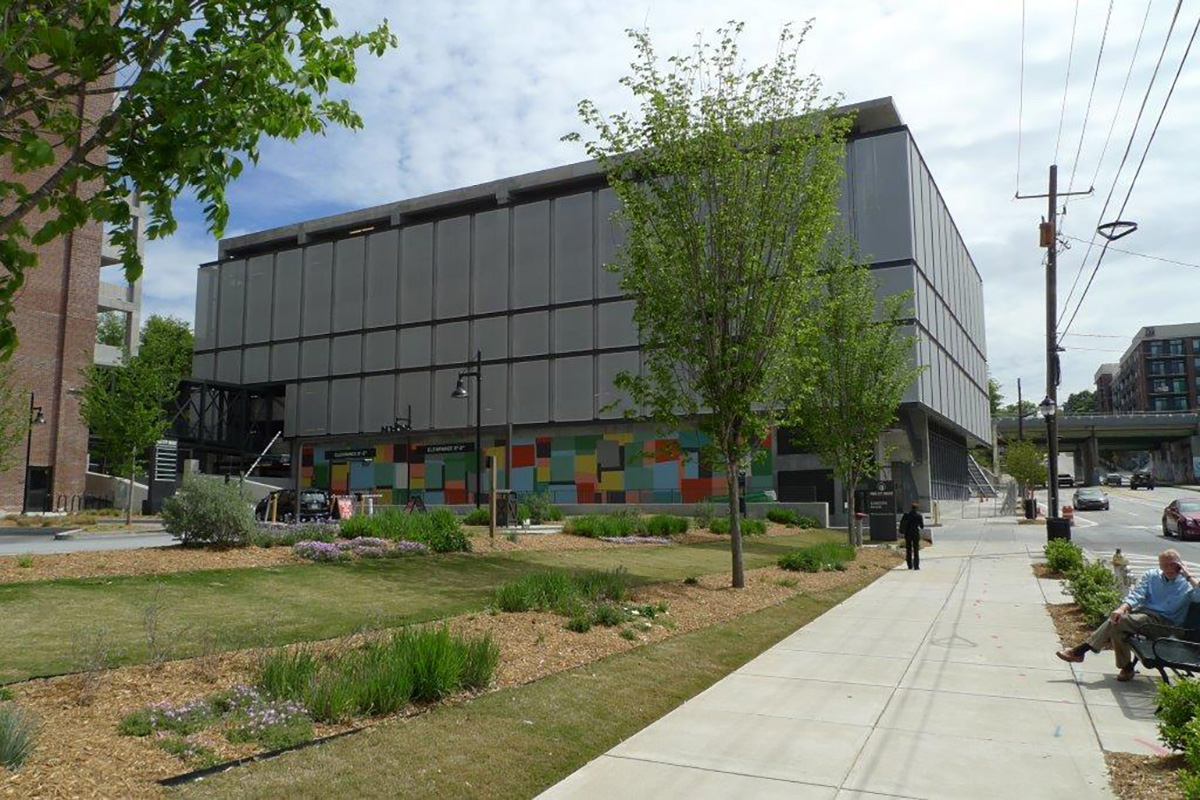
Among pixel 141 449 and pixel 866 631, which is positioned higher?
pixel 141 449

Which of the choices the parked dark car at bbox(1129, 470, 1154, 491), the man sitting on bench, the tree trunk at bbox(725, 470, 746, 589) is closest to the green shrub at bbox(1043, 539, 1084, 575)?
the tree trunk at bbox(725, 470, 746, 589)

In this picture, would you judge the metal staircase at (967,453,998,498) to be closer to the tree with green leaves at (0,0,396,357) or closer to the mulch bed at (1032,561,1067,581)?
the mulch bed at (1032,561,1067,581)

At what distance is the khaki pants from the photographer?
8375mm

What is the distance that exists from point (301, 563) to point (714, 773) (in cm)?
1008

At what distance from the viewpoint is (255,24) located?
15.5ft

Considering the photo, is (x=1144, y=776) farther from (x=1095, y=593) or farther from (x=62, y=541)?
(x=62, y=541)

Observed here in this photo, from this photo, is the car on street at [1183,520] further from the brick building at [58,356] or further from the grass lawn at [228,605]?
the brick building at [58,356]

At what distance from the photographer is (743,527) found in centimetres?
2822

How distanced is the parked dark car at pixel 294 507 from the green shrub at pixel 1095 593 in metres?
23.4

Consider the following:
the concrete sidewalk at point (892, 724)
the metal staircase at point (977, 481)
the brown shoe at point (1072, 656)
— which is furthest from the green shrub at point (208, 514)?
the metal staircase at point (977, 481)

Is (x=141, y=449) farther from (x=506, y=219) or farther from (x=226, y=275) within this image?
(x=226, y=275)

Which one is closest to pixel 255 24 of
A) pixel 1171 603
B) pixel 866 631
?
pixel 1171 603

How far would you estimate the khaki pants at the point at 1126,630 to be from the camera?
27.5 ft

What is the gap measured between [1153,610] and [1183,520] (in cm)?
2551
